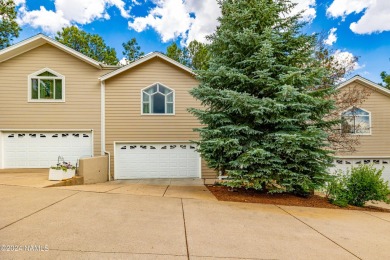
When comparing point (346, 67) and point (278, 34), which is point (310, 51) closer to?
point (278, 34)

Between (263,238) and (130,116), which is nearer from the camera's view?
(263,238)

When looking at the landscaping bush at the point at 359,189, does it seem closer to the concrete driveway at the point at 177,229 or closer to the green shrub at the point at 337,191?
the green shrub at the point at 337,191

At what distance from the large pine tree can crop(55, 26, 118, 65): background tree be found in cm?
1987

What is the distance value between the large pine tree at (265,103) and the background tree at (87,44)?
1987cm

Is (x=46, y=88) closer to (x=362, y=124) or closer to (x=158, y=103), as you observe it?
(x=158, y=103)

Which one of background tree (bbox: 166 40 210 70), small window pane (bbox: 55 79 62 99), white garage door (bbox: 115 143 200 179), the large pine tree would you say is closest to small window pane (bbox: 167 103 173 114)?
white garage door (bbox: 115 143 200 179)

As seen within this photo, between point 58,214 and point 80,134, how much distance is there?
7232mm

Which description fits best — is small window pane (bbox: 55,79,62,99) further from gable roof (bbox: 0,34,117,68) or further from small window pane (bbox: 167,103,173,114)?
small window pane (bbox: 167,103,173,114)

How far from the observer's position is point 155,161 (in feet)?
36.4

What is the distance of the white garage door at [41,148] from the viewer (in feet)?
34.0

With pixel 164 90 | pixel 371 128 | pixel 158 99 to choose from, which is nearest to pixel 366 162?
pixel 371 128

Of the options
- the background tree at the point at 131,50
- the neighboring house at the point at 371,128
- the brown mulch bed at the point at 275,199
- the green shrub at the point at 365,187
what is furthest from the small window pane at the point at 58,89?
the background tree at the point at 131,50

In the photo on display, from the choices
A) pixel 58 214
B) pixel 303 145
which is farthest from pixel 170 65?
pixel 58 214

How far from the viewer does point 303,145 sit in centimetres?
638
